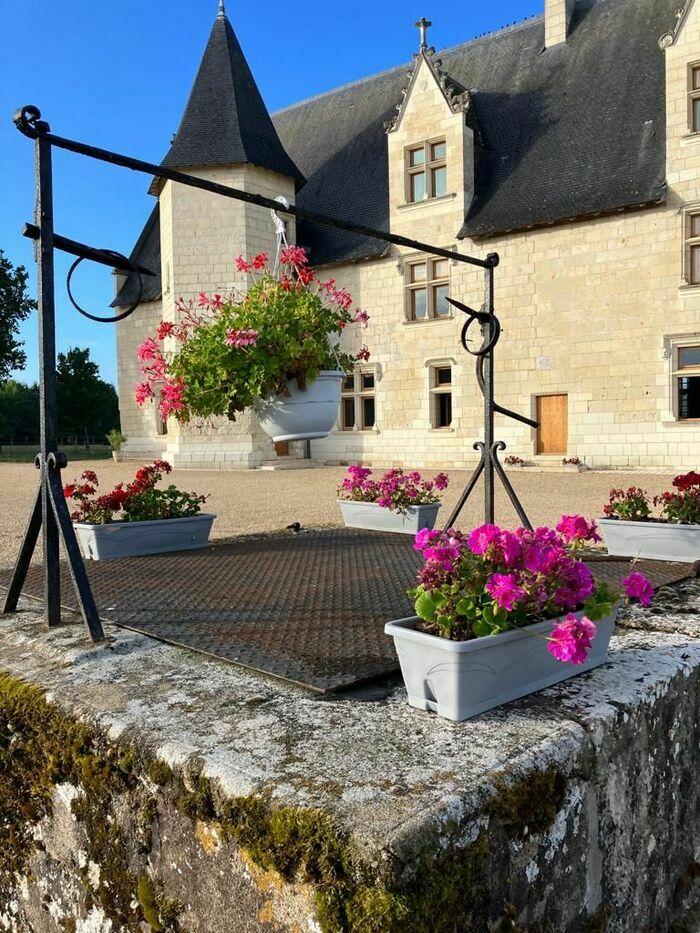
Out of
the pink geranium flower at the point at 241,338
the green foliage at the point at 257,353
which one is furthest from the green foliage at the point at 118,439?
the pink geranium flower at the point at 241,338

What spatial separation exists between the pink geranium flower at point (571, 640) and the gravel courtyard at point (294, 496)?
13.7ft

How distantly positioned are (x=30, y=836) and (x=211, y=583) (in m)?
1.73

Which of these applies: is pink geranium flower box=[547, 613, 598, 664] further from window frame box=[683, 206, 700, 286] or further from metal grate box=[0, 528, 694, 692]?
window frame box=[683, 206, 700, 286]

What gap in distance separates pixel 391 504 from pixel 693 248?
35.2ft

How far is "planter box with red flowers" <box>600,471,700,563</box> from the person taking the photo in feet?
13.1

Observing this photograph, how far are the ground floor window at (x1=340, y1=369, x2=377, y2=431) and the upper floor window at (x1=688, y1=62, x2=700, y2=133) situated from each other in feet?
26.7

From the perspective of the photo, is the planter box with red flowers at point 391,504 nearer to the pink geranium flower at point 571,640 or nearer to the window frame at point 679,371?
the pink geranium flower at point 571,640

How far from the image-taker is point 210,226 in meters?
16.8

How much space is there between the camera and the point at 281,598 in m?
3.21

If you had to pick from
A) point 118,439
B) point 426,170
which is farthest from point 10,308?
point 426,170

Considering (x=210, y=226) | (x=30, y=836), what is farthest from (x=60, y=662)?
(x=210, y=226)

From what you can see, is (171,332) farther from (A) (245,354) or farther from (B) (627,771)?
(B) (627,771)

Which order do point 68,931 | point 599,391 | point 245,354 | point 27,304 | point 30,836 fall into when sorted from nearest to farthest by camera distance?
point 68,931
point 30,836
point 245,354
point 599,391
point 27,304

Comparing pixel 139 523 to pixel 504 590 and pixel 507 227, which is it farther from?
pixel 507 227
